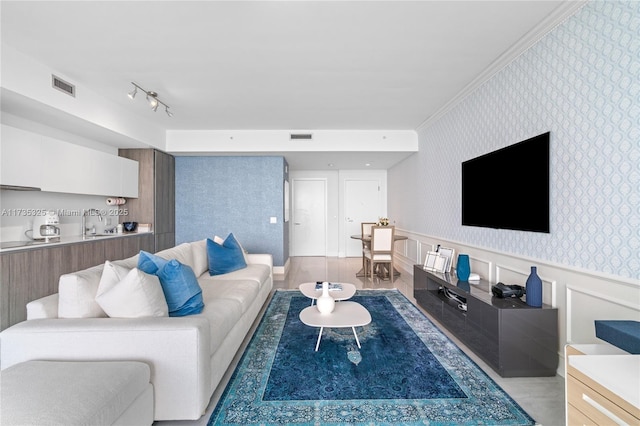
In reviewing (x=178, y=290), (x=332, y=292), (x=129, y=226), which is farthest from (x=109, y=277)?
(x=129, y=226)

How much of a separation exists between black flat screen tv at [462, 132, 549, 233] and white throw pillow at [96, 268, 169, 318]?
112 inches

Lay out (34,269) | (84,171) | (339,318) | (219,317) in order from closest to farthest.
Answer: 1. (219,317)
2. (339,318)
3. (34,269)
4. (84,171)

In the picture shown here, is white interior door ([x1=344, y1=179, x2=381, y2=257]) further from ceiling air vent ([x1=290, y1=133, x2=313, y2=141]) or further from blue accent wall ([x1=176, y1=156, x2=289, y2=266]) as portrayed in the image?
ceiling air vent ([x1=290, y1=133, x2=313, y2=141])

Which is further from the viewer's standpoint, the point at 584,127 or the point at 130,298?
the point at 584,127

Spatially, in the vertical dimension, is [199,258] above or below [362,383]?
above

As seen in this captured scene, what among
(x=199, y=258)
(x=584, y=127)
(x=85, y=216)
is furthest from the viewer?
(x=85, y=216)

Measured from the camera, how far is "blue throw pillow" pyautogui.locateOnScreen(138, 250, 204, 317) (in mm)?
1945

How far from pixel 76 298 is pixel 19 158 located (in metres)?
2.22

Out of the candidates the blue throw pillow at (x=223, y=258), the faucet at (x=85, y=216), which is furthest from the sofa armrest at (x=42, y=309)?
the faucet at (x=85, y=216)

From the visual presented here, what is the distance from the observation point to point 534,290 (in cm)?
219

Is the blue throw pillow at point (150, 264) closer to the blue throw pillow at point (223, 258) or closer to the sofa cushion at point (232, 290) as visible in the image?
the sofa cushion at point (232, 290)

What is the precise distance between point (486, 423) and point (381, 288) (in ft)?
9.38

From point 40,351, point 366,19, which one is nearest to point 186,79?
point 366,19

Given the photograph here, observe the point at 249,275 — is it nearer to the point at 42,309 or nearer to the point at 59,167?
the point at 42,309
